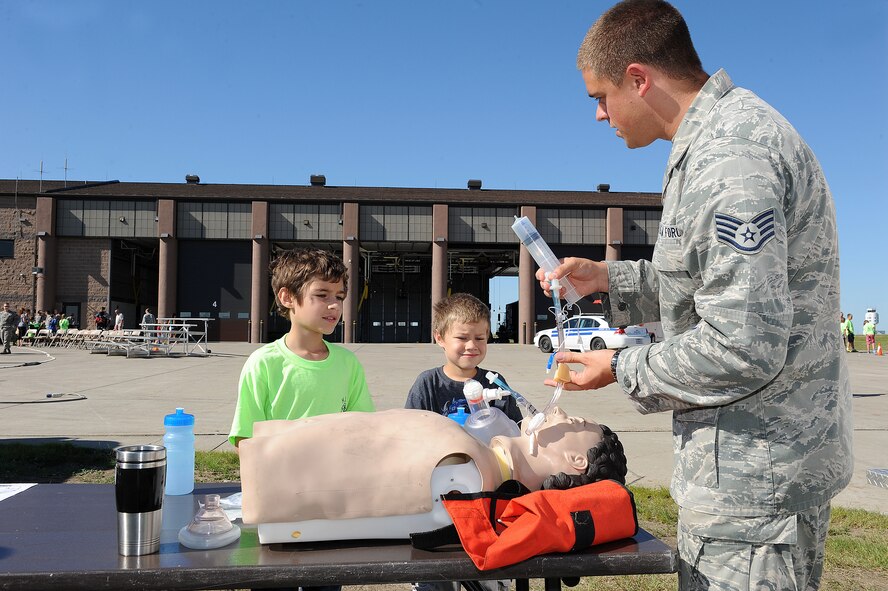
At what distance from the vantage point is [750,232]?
1.47m

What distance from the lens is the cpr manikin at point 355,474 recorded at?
5.56 ft

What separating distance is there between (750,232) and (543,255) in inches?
39.1

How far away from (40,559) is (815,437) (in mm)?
2002

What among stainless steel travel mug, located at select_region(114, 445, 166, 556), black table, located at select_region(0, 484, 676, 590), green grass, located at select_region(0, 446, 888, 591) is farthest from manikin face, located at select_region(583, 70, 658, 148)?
green grass, located at select_region(0, 446, 888, 591)

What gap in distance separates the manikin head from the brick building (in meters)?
35.8

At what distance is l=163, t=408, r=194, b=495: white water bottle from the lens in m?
2.56

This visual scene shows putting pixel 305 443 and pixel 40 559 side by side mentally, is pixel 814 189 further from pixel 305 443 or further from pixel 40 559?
pixel 40 559

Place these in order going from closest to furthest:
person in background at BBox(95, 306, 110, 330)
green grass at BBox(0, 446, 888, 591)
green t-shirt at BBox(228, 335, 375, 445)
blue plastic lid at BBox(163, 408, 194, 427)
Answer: blue plastic lid at BBox(163, 408, 194, 427), green t-shirt at BBox(228, 335, 375, 445), green grass at BBox(0, 446, 888, 591), person in background at BBox(95, 306, 110, 330)

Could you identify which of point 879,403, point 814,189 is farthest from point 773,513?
point 879,403

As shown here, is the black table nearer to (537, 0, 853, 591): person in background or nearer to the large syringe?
(537, 0, 853, 591): person in background

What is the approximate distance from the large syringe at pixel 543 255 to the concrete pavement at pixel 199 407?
3.89 meters

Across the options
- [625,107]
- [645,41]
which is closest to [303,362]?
[625,107]

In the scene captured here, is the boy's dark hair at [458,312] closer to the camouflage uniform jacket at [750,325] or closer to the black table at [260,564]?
the black table at [260,564]

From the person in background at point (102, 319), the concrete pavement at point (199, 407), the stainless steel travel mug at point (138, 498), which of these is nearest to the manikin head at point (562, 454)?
the stainless steel travel mug at point (138, 498)
